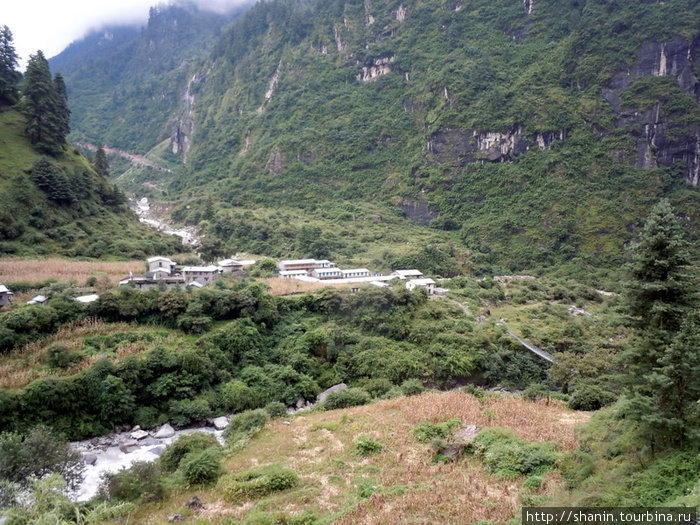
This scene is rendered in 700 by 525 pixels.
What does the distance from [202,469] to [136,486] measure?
1.87 meters

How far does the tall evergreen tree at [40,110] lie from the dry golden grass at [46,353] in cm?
3295

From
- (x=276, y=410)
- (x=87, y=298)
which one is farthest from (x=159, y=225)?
(x=276, y=410)

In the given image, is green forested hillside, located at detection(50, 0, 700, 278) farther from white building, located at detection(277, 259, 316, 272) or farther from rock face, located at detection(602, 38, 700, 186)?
white building, located at detection(277, 259, 316, 272)

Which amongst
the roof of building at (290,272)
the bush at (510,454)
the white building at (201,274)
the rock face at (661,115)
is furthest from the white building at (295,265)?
the rock face at (661,115)

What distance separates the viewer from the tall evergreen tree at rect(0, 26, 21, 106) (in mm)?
49559

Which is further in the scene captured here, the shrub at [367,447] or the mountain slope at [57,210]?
the mountain slope at [57,210]

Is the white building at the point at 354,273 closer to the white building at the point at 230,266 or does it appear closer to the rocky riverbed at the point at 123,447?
the white building at the point at 230,266

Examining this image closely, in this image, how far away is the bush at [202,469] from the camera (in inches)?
524

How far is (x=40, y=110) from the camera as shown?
47750 millimetres

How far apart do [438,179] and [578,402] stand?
6780 cm

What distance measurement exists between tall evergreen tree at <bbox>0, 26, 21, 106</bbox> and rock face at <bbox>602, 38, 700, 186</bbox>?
9274 centimetres

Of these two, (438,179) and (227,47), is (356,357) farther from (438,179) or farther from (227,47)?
(227,47)

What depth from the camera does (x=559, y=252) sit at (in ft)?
206

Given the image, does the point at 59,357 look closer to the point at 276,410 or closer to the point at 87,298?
the point at 87,298
